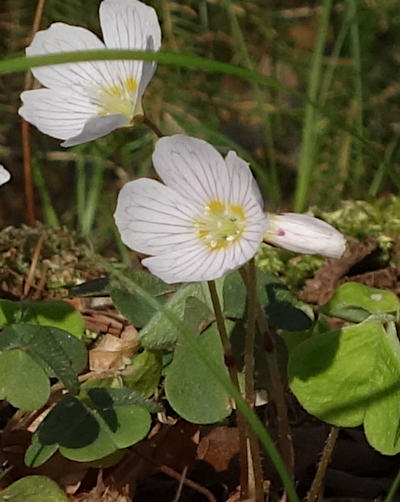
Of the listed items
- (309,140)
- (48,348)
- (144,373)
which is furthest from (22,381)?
(309,140)

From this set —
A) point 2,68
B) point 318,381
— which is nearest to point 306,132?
point 318,381

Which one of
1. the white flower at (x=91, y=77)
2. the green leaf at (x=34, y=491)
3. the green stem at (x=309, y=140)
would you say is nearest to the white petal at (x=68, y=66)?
the white flower at (x=91, y=77)

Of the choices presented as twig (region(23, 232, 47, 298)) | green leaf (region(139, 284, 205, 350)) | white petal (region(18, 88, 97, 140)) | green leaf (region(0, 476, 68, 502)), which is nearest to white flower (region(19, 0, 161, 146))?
white petal (region(18, 88, 97, 140))

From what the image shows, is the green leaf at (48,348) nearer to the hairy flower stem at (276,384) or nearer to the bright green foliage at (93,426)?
the bright green foliage at (93,426)

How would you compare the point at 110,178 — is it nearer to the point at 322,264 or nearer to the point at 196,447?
the point at 322,264

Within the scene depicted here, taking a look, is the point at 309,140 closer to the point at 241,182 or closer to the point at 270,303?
the point at 270,303

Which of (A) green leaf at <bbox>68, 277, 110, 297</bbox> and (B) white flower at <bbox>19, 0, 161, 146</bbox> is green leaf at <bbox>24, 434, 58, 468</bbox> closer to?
(A) green leaf at <bbox>68, 277, 110, 297</bbox>
